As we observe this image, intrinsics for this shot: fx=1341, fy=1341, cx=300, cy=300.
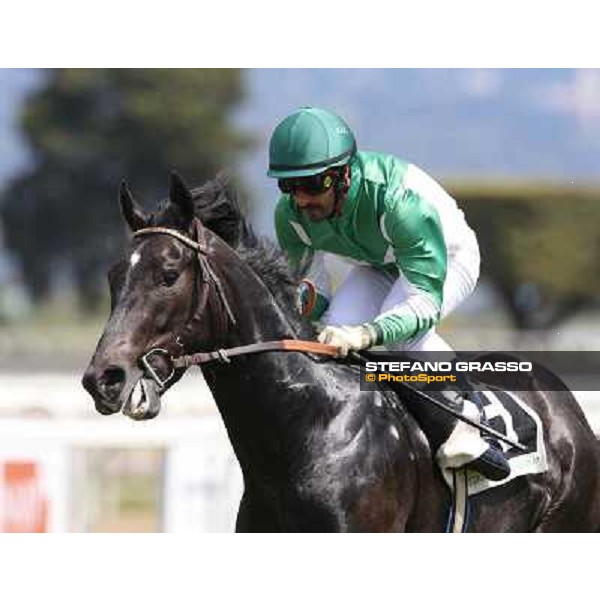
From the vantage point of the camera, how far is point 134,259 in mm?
3301

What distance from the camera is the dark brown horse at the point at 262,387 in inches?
128

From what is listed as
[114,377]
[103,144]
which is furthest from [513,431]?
[103,144]

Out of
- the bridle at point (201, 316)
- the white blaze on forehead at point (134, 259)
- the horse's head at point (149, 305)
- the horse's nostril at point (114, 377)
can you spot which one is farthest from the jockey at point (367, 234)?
the horse's nostril at point (114, 377)

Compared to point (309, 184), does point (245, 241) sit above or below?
below

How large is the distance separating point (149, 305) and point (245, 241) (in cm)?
45

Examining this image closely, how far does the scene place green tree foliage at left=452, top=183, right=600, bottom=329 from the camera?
783 inches

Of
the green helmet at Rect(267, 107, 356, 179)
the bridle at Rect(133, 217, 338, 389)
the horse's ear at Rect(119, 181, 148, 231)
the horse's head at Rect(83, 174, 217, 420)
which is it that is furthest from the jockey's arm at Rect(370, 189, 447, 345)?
the horse's ear at Rect(119, 181, 148, 231)

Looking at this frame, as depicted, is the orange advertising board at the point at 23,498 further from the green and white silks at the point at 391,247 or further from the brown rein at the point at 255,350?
the brown rein at the point at 255,350

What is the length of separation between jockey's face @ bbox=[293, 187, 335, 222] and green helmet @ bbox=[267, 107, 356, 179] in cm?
10

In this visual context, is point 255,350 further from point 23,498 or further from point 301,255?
point 23,498

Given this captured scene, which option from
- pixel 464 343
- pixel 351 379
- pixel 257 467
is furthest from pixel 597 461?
pixel 464 343

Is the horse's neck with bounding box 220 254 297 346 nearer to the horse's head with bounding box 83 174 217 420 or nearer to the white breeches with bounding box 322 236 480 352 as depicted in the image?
the horse's head with bounding box 83 174 217 420

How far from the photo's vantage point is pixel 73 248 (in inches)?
1013
